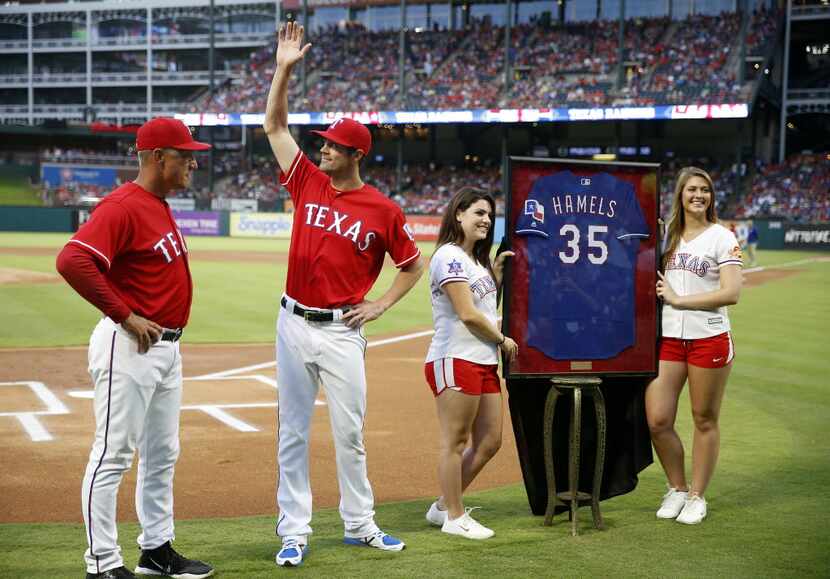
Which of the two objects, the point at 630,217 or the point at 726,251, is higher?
the point at 630,217

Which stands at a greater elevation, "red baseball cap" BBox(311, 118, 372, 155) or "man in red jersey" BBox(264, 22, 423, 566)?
"red baseball cap" BBox(311, 118, 372, 155)

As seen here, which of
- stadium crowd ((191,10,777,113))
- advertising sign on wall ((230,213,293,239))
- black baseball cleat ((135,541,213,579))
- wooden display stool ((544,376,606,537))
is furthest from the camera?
advertising sign on wall ((230,213,293,239))

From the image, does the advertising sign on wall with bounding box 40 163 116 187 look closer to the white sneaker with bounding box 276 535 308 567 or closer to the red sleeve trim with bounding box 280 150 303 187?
the red sleeve trim with bounding box 280 150 303 187

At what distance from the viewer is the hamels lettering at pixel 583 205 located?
5.35 m

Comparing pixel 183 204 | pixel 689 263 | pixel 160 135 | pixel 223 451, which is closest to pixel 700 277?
pixel 689 263

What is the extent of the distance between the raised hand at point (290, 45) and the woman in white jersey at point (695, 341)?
8.43 feet

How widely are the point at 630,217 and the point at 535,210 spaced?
633mm

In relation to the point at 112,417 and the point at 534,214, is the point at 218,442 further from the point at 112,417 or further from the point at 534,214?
the point at 534,214

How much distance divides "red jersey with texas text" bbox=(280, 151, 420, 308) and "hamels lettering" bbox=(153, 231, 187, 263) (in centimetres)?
61

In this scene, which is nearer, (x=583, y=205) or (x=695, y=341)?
(x=583, y=205)

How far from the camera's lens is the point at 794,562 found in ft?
16.1

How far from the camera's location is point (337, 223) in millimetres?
4961

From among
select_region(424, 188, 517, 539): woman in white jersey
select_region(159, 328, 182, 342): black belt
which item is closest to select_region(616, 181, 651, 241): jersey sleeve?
select_region(424, 188, 517, 539): woman in white jersey

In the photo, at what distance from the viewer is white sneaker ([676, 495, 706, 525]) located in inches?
221
